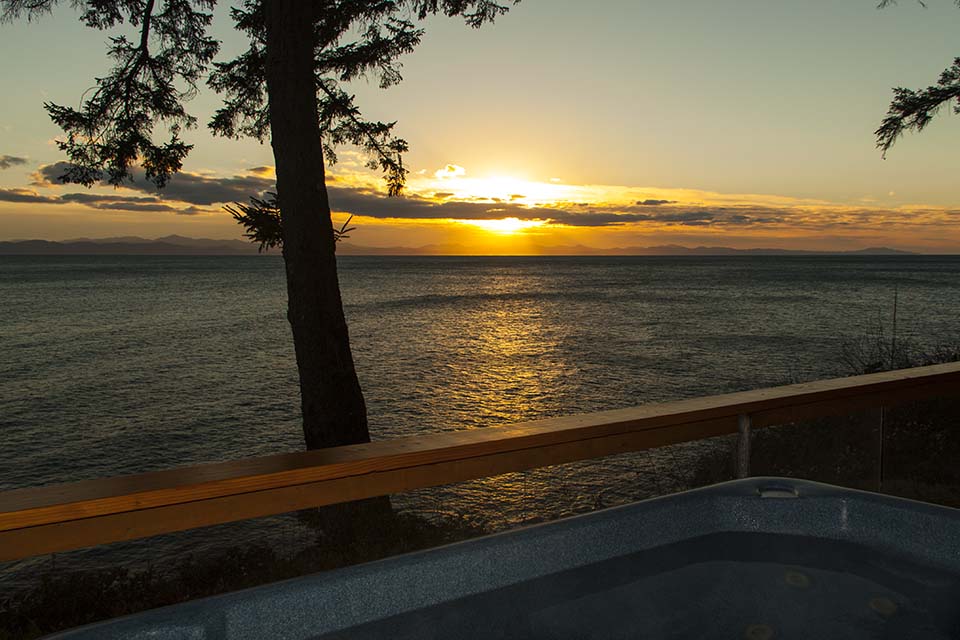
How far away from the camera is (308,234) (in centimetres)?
588

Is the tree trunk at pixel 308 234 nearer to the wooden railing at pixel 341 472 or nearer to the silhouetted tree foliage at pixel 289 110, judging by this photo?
the silhouetted tree foliage at pixel 289 110

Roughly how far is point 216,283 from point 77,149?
67.7 metres

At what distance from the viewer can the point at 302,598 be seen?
6.75ft

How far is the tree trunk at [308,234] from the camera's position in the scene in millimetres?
5699

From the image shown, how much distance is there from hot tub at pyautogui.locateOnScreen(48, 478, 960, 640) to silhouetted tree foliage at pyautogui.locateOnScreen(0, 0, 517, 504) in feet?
12.0

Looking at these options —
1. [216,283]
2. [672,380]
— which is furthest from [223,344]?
[216,283]

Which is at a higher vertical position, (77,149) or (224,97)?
(224,97)

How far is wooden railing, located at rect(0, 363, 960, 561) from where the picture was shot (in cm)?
168

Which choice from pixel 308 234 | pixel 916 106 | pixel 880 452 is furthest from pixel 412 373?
pixel 880 452

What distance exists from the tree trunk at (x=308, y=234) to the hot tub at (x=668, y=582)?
373 centimetres

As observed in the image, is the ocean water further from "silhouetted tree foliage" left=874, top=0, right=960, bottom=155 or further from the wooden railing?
"silhouetted tree foliage" left=874, top=0, right=960, bottom=155

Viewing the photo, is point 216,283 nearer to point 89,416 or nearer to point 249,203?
point 89,416

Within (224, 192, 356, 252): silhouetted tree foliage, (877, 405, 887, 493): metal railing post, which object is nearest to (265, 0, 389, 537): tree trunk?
(224, 192, 356, 252): silhouetted tree foliage

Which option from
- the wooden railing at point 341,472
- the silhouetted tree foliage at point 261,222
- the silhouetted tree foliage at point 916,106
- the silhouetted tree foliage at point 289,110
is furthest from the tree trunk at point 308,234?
the silhouetted tree foliage at point 916,106
